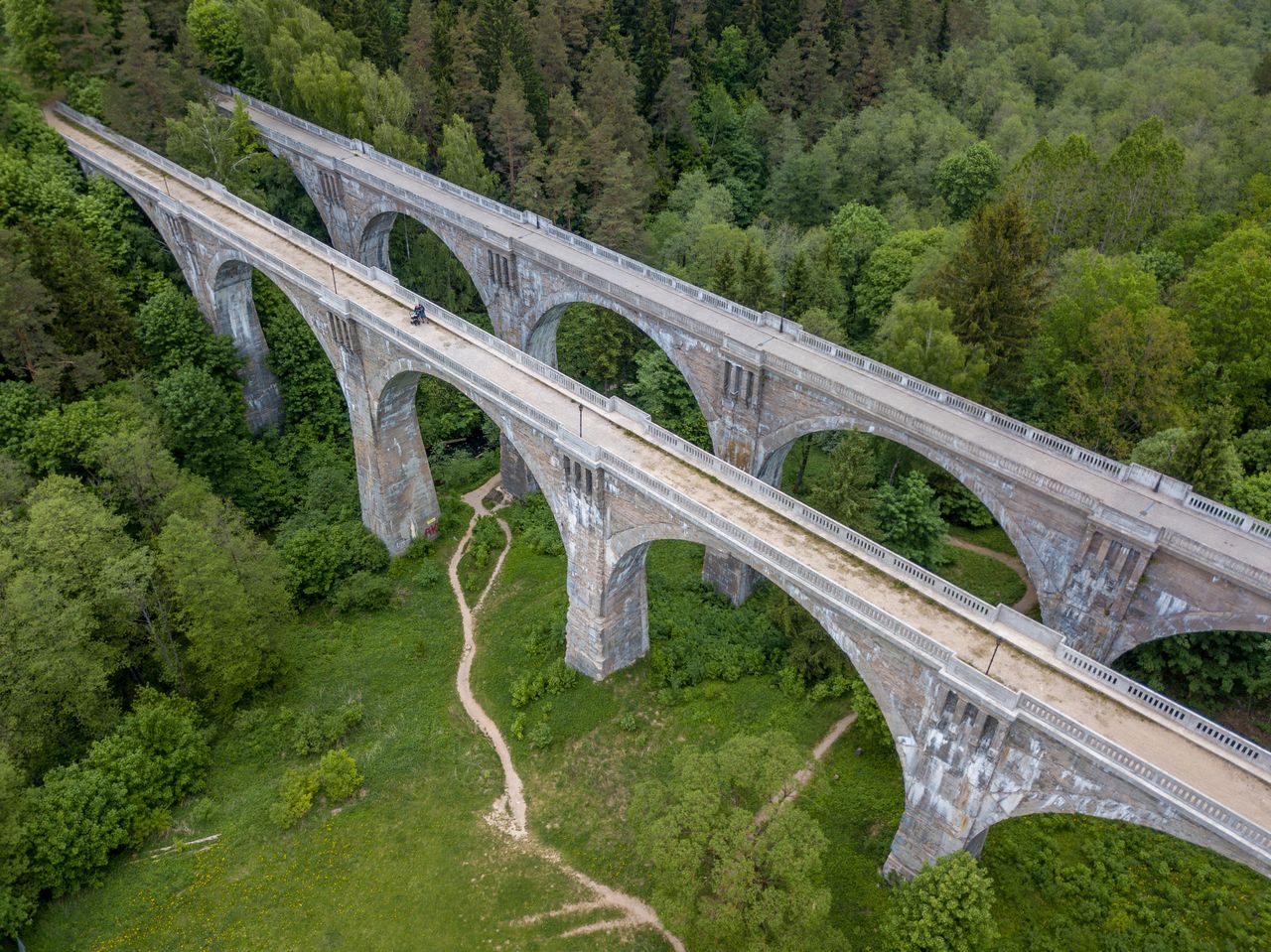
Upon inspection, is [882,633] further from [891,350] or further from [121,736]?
[121,736]

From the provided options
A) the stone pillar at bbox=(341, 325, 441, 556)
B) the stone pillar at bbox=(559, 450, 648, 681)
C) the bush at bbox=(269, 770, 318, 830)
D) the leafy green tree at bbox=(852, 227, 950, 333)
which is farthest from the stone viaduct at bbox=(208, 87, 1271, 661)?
the bush at bbox=(269, 770, 318, 830)

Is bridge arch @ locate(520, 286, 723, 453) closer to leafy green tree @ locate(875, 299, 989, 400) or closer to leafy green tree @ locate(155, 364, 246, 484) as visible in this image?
leafy green tree @ locate(875, 299, 989, 400)

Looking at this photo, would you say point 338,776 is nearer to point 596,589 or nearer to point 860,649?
point 596,589

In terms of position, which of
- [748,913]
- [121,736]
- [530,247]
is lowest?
[121,736]

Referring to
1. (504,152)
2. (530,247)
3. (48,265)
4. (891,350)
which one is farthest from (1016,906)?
(504,152)

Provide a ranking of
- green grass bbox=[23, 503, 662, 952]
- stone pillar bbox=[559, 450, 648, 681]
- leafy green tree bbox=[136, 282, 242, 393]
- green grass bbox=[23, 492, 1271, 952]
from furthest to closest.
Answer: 1. leafy green tree bbox=[136, 282, 242, 393]
2. stone pillar bbox=[559, 450, 648, 681]
3. green grass bbox=[23, 503, 662, 952]
4. green grass bbox=[23, 492, 1271, 952]

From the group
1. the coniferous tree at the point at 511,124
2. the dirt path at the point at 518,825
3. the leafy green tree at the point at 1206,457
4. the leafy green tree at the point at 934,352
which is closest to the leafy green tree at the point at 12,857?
the dirt path at the point at 518,825

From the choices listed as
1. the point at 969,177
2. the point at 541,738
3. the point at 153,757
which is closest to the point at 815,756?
the point at 541,738
